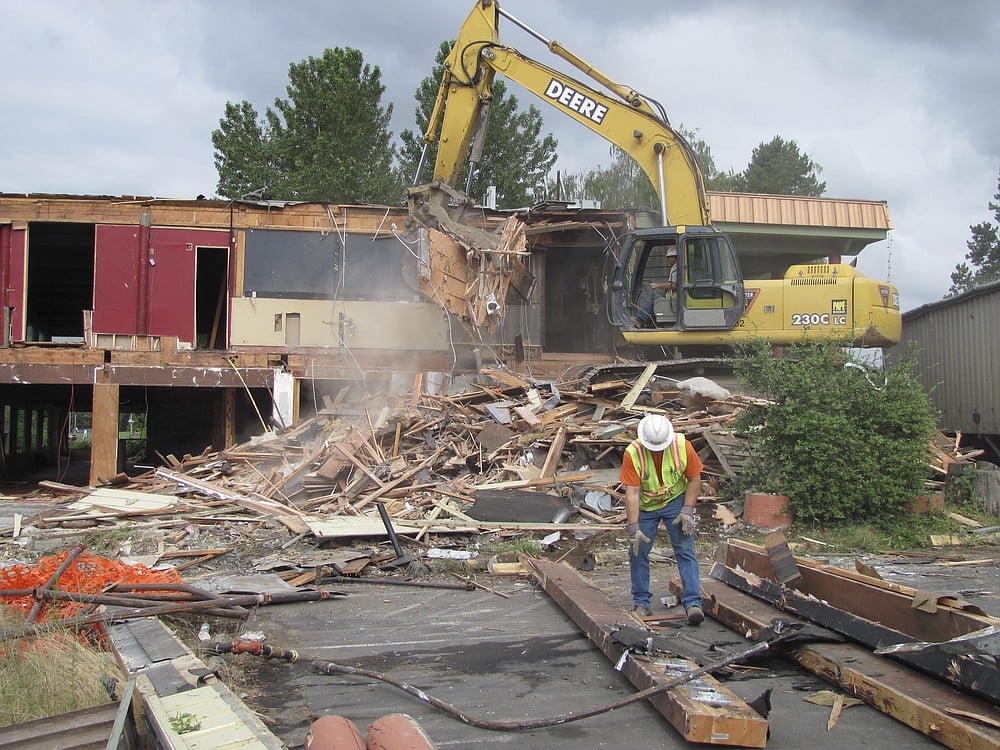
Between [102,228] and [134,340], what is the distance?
2.62 m

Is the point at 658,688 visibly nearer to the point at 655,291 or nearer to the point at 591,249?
the point at 655,291

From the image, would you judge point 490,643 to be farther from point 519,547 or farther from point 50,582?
point 50,582

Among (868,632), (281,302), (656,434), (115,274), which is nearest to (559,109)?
(281,302)

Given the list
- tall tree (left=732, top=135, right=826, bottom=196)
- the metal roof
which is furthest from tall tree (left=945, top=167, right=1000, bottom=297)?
the metal roof

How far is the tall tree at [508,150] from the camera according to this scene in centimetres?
3098

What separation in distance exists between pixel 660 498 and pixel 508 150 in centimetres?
2672

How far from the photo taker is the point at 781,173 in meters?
54.4

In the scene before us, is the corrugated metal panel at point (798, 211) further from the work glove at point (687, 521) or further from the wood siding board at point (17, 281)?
the work glove at point (687, 521)

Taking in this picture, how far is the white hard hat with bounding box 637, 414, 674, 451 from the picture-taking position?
6.13m

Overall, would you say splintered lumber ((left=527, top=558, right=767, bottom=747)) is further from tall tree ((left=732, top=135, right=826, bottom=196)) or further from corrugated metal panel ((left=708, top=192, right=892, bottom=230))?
tall tree ((left=732, top=135, right=826, bottom=196))

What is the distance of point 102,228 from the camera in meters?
17.1

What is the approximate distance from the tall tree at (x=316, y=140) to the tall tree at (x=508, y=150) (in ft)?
6.22

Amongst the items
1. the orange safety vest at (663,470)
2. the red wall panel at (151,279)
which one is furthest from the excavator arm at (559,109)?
the orange safety vest at (663,470)

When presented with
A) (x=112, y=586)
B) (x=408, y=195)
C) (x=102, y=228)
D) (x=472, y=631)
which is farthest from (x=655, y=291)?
(x=102, y=228)
